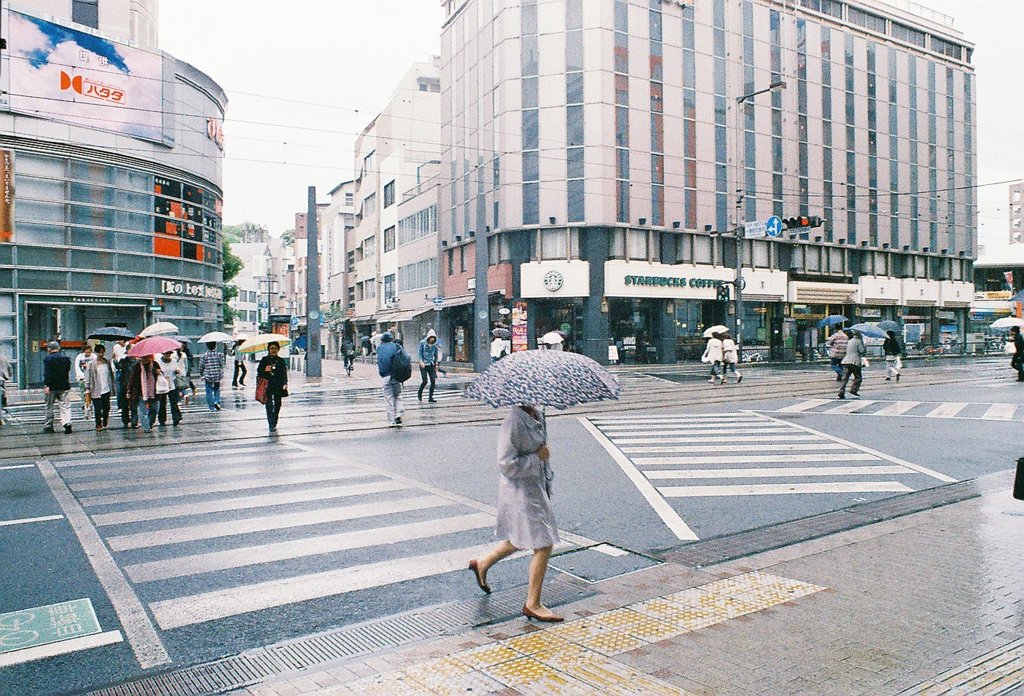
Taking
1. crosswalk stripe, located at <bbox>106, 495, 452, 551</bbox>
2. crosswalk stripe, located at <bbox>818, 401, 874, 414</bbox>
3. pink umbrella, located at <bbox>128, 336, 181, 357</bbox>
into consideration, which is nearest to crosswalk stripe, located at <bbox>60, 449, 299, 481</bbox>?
crosswalk stripe, located at <bbox>106, 495, 452, 551</bbox>

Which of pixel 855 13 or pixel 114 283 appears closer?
pixel 114 283

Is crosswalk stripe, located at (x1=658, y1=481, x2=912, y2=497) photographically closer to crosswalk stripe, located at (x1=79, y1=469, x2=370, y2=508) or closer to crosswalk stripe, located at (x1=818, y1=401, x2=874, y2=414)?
crosswalk stripe, located at (x1=79, y1=469, x2=370, y2=508)

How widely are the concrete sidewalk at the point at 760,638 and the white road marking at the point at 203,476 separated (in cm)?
530

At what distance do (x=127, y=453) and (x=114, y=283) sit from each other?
2200 centimetres

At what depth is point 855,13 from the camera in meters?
50.7

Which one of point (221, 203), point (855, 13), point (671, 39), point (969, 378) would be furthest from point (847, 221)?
point (221, 203)

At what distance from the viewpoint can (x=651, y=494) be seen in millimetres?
9016

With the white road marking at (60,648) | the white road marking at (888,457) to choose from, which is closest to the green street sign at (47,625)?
the white road marking at (60,648)

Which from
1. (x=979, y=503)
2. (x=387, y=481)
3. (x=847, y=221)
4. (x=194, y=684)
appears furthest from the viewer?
(x=847, y=221)

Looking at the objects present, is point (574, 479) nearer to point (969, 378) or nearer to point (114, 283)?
point (969, 378)

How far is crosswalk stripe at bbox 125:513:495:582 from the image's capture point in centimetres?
629

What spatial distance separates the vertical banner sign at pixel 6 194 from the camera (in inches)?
1112

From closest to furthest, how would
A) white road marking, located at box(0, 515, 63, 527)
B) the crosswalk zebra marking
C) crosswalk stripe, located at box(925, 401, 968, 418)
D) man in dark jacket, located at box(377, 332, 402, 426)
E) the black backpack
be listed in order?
white road marking, located at box(0, 515, 63, 527)
the black backpack
man in dark jacket, located at box(377, 332, 402, 426)
the crosswalk zebra marking
crosswalk stripe, located at box(925, 401, 968, 418)

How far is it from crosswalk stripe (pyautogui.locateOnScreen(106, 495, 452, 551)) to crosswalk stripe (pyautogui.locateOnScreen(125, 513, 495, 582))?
0.58m
